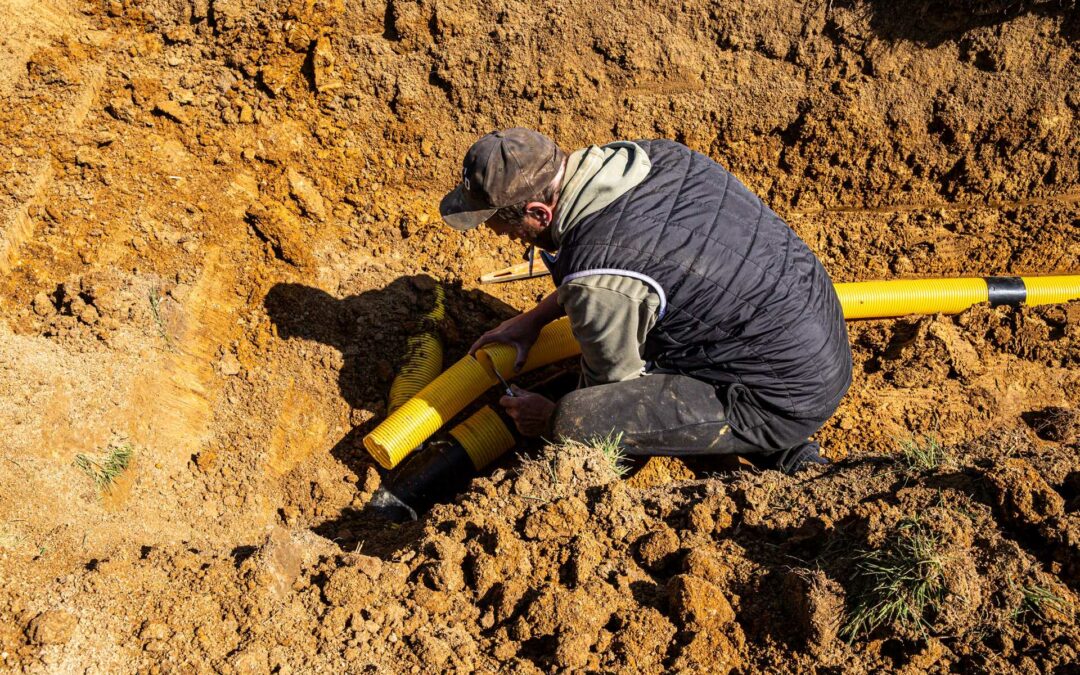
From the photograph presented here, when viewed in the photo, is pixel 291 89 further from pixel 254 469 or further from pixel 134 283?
pixel 254 469

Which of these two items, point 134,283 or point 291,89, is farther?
point 291,89

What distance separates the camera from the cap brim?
2905 mm

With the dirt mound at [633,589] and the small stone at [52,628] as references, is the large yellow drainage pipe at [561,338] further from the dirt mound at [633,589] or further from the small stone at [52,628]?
the small stone at [52,628]

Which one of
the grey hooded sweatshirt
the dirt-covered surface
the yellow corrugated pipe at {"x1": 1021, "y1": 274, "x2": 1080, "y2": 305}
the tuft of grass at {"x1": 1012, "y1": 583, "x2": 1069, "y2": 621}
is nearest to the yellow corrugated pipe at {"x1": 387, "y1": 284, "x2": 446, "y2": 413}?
the dirt-covered surface

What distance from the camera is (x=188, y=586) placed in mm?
2521

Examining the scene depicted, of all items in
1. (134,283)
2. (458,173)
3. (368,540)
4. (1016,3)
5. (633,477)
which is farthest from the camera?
(458,173)

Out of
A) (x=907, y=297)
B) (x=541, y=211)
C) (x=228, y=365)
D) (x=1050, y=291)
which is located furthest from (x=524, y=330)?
(x=1050, y=291)

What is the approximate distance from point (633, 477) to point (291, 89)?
3124 millimetres

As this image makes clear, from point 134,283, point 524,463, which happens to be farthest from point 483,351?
point 134,283

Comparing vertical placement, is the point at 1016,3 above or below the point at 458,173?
above

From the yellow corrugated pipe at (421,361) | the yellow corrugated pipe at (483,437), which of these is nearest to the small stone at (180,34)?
the yellow corrugated pipe at (421,361)

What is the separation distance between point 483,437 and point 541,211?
53.8 inches

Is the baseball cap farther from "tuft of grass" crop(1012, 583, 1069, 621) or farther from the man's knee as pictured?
"tuft of grass" crop(1012, 583, 1069, 621)

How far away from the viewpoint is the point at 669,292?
2.83 m
